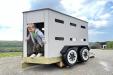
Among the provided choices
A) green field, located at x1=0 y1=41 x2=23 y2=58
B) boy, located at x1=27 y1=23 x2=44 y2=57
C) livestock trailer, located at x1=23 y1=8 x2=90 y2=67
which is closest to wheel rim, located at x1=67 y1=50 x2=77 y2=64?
livestock trailer, located at x1=23 y1=8 x2=90 y2=67

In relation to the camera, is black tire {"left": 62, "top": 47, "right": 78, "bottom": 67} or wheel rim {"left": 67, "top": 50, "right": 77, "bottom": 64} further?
wheel rim {"left": 67, "top": 50, "right": 77, "bottom": 64}

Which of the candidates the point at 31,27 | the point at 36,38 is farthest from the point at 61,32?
the point at 31,27

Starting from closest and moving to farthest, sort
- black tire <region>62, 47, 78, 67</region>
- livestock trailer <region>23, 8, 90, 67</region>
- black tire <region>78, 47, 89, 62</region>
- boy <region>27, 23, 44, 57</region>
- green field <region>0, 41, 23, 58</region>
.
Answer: livestock trailer <region>23, 8, 90, 67</region> → boy <region>27, 23, 44, 57</region> → black tire <region>62, 47, 78, 67</region> → black tire <region>78, 47, 89, 62</region> → green field <region>0, 41, 23, 58</region>

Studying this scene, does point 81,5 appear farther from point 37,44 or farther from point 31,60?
point 31,60

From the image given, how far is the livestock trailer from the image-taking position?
6.55 metres

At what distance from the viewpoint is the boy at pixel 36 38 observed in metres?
6.91

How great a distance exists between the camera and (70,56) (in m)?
7.27

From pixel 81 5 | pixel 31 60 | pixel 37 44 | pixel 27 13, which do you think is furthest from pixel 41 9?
pixel 81 5

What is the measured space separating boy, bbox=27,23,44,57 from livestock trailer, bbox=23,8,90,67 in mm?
175

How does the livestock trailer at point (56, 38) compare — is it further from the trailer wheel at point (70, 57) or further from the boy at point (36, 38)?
the boy at point (36, 38)

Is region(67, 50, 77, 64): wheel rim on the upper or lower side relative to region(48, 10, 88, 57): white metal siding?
lower

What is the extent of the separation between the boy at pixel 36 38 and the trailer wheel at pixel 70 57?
3.28ft

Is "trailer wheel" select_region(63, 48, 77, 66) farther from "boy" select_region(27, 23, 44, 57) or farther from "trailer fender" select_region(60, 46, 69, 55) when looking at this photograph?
"boy" select_region(27, 23, 44, 57)

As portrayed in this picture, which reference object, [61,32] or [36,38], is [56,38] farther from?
[36,38]
